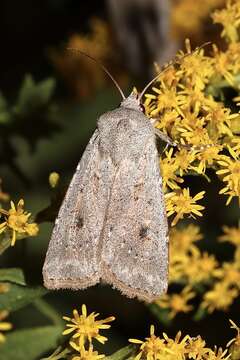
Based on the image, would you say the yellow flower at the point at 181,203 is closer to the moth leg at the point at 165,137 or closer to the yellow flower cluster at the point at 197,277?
the moth leg at the point at 165,137

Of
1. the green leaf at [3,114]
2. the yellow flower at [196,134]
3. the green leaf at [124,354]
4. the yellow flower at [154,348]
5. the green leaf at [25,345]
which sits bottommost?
the yellow flower at [154,348]

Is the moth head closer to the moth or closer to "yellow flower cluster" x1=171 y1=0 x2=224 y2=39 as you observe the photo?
the moth

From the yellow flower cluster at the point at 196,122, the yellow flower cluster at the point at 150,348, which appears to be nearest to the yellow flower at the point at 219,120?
the yellow flower cluster at the point at 196,122

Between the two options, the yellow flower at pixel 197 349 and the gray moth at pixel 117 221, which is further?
the gray moth at pixel 117 221

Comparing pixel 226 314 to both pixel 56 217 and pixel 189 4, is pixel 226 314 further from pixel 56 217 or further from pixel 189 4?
pixel 189 4

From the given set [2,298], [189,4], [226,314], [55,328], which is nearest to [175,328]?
[226,314]

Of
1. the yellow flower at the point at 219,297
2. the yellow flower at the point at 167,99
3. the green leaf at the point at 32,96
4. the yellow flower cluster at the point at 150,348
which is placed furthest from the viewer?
the green leaf at the point at 32,96

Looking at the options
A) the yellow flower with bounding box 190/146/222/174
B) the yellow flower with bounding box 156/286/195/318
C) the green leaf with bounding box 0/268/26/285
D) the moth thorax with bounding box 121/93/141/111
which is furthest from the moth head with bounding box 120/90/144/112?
the yellow flower with bounding box 156/286/195/318
